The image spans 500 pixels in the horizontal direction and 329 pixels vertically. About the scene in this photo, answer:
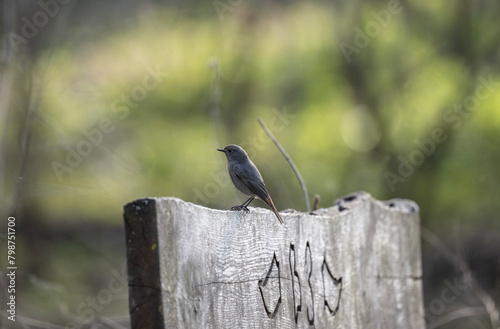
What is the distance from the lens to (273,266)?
279cm

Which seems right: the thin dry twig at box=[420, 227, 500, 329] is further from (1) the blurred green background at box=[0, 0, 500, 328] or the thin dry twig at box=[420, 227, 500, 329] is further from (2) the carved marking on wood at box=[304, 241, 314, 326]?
(2) the carved marking on wood at box=[304, 241, 314, 326]

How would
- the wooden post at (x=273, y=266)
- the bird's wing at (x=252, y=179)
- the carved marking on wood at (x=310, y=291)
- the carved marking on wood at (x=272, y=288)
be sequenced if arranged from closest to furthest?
the wooden post at (x=273, y=266)
the carved marking on wood at (x=272, y=288)
the carved marking on wood at (x=310, y=291)
the bird's wing at (x=252, y=179)

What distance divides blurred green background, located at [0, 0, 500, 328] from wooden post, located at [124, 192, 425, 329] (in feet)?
10.3

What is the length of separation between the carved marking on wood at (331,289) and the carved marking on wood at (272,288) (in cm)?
51

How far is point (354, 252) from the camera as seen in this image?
3693 mm

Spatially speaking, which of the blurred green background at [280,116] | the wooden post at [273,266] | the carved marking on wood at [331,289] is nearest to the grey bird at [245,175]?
the wooden post at [273,266]

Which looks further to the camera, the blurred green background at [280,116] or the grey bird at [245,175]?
the blurred green background at [280,116]

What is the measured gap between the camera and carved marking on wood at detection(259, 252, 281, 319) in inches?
106

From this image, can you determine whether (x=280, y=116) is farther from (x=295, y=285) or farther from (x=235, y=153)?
(x=295, y=285)

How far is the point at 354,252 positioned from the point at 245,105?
4725 millimetres

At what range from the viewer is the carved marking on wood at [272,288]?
2.69 m

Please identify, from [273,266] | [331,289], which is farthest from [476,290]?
[273,266]

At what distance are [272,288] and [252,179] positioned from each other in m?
0.97

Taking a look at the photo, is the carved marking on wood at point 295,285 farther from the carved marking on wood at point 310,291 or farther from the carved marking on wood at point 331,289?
the carved marking on wood at point 331,289
